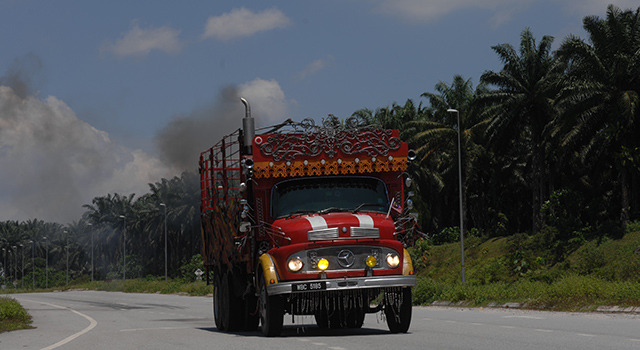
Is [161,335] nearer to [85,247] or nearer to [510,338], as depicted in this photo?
[510,338]

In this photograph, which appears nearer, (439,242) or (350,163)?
(350,163)

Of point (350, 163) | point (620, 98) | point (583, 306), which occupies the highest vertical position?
point (620, 98)

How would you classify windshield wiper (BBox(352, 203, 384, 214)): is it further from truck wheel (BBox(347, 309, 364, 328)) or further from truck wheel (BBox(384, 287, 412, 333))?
truck wheel (BBox(347, 309, 364, 328))

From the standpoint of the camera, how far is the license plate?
13.6m

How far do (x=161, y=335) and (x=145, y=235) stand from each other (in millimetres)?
118082

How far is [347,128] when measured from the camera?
15.6 meters

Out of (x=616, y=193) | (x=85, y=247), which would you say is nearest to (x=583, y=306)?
(x=616, y=193)

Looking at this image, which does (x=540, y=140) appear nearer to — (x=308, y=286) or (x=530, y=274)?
(x=530, y=274)

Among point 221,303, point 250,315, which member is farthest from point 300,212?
point 221,303

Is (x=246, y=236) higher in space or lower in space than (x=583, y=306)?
higher

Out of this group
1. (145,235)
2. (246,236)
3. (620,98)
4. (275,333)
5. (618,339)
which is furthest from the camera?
(145,235)

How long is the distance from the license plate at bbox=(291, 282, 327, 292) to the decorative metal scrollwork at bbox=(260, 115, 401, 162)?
8.11 ft

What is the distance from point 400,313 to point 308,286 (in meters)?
2.04

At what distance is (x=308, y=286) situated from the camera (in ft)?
44.5
